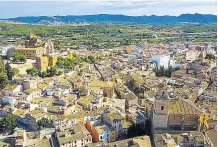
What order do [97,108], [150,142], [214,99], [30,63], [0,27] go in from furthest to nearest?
1. [0,27]
2. [30,63]
3. [214,99]
4. [97,108]
5. [150,142]

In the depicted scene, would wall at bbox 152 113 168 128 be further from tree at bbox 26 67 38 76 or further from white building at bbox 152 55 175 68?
white building at bbox 152 55 175 68

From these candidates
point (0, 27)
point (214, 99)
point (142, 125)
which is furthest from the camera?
point (0, 27)

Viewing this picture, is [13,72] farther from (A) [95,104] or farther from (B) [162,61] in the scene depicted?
(B) [162,61]

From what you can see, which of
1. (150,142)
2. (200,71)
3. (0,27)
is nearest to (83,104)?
(150,142)

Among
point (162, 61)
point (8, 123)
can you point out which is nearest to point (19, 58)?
point (8, 123)

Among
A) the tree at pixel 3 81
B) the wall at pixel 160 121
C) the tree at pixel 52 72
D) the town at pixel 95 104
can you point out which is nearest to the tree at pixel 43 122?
the town at pixel 95 104

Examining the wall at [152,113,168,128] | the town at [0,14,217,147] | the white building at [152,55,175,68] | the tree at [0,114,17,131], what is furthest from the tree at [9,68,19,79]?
the white building at [152,55,175,68]

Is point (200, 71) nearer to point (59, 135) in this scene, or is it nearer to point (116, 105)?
point (116, 105)

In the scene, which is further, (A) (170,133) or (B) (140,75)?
(B) (140,75)
